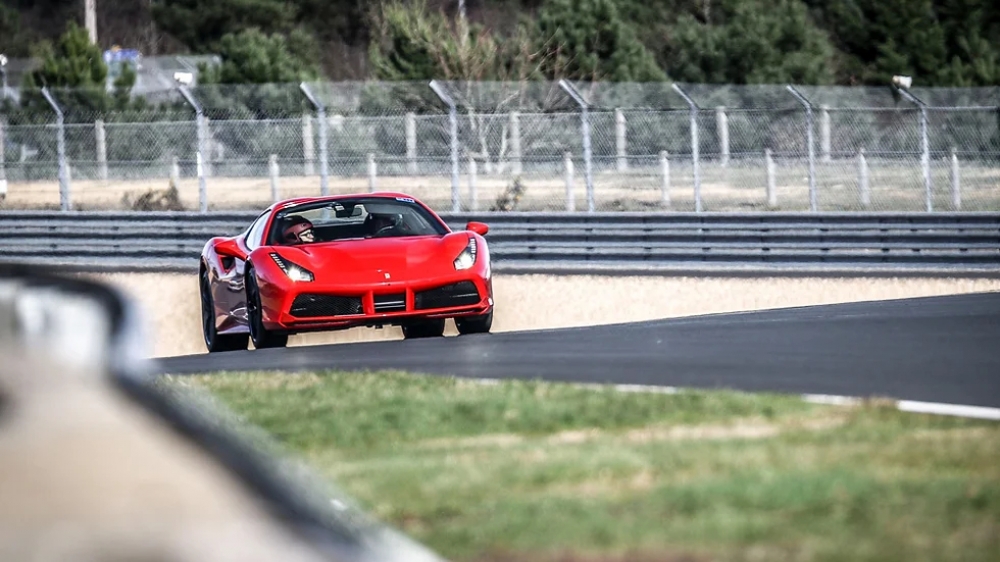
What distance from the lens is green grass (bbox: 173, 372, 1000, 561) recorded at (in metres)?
4.64

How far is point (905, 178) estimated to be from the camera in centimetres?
3309

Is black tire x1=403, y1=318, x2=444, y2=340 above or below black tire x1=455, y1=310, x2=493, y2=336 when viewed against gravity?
below

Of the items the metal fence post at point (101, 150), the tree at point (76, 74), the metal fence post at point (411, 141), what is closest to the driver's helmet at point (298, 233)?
the metal fence post at point (411, 141)

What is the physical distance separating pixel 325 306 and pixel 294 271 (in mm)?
332

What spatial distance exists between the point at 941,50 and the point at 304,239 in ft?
133

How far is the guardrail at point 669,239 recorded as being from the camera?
17.7 meters

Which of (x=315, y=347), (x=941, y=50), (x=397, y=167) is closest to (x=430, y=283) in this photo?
(x=315, y=347)

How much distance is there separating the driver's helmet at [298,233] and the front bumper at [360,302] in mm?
634

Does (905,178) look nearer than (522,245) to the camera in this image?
No

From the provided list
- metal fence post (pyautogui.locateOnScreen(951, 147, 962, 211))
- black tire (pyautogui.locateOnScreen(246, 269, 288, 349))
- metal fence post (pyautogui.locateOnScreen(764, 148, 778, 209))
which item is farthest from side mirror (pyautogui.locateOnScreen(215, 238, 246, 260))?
metal fence post (pyautogui.locateOnScreen(951, 147, 962, 211))

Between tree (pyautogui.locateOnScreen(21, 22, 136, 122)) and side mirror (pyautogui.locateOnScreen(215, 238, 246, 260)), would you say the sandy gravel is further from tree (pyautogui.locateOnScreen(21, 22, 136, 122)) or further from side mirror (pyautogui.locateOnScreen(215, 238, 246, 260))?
tree (pyautogui.locateOnScreen(21, 22, 136, 122))

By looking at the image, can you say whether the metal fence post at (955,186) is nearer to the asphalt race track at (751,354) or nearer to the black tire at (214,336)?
the asphalt race track at (751,354)

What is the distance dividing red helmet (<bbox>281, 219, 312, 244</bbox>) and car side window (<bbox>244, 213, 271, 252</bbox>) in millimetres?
195

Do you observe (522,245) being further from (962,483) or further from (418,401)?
(962,483)
